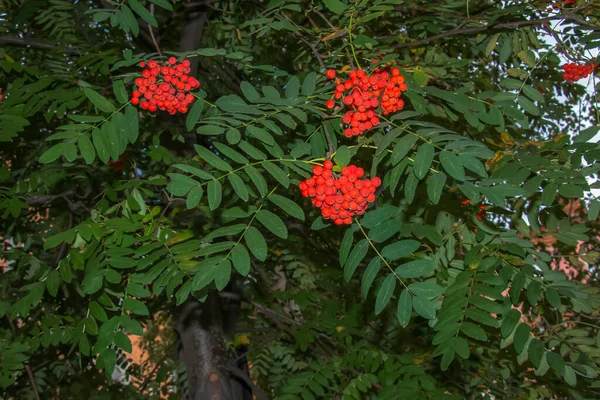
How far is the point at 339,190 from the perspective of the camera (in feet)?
4.43

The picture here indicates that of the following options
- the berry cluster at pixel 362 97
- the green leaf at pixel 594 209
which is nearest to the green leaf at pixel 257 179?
the berry cluster at pixel 362 97

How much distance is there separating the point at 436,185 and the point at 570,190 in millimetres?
497

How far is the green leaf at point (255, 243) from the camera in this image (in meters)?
1.37

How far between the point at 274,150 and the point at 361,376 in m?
1.38

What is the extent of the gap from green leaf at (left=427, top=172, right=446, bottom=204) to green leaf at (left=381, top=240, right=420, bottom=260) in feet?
0.54

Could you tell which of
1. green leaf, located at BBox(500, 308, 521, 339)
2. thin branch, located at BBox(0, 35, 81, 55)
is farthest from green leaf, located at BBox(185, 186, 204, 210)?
thin branch, located at BBox(0, 35, 81, 55)

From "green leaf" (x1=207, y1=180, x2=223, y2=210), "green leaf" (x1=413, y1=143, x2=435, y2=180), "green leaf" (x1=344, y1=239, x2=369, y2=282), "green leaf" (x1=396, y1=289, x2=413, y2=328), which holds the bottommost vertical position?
"green leaf" (x1=396, y1=289, x2=413, y2=328)

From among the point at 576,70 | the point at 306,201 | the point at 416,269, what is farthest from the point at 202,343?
the point at 576,70

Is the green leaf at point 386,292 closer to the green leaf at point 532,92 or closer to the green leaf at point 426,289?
the green leaf at point 426,289

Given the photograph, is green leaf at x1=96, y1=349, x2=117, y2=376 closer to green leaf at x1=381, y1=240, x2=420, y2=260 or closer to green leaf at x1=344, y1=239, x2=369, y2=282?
green leaf at x1=344, y1=239, x2=369, y2=282

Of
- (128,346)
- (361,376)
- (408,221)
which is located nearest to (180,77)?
(128,346)

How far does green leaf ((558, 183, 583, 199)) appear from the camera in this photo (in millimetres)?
1532

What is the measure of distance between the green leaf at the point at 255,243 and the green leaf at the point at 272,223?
1.4 inches

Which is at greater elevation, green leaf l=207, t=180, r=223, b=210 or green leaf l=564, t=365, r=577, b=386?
green leaf l=207, t=180, r=223, b=210
